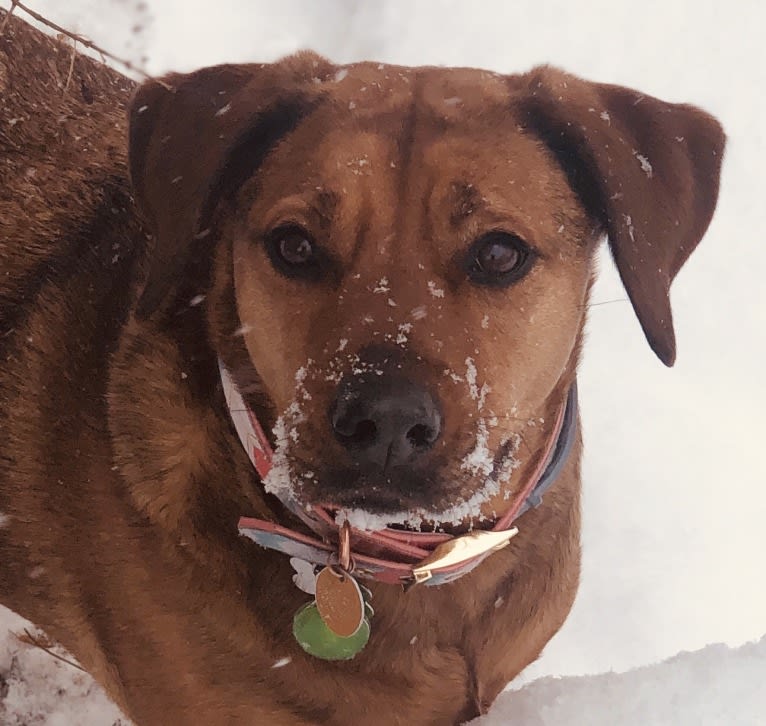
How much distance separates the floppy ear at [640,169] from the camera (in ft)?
5.24

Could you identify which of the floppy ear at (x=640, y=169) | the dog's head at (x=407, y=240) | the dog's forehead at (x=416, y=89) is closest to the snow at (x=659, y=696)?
the dog's head at (x=407, y=240)

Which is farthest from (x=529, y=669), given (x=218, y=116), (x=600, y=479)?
(x=218, y=116)

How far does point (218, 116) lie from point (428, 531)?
879mm

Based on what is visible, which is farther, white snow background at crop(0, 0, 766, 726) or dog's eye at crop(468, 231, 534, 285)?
white snow background at crop(0, 0, 766, 726)

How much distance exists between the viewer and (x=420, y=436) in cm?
136

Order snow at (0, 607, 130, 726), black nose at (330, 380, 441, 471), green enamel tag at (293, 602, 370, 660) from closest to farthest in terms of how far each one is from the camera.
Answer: black nose at (330, 380, 441, 471), green enamel tag at (293, 602, 370, 660), snow at (0, 607, 130, 726)

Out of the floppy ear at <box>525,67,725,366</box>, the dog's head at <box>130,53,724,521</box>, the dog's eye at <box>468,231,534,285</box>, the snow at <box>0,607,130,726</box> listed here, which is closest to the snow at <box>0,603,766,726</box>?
the dog's head at <box>130,53,724,521</box>

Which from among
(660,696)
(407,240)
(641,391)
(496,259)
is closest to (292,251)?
(407,240)

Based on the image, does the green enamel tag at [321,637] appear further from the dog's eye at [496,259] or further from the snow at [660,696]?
the dog's eye at [496,259]

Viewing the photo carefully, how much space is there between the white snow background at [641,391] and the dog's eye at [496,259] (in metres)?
1.10

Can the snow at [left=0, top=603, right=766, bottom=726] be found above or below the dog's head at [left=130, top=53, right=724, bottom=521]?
below

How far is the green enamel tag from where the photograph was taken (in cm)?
164

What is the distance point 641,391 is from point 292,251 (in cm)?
187

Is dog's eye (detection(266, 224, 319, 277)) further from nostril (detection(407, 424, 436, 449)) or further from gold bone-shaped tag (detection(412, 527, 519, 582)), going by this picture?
gold bone-shaped tag (detection(412, 527, 519, 582))
